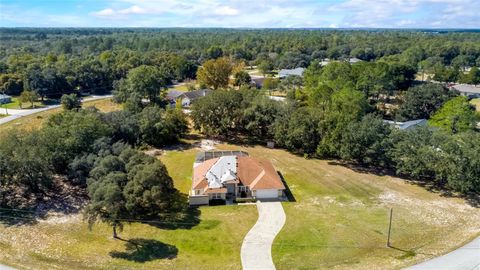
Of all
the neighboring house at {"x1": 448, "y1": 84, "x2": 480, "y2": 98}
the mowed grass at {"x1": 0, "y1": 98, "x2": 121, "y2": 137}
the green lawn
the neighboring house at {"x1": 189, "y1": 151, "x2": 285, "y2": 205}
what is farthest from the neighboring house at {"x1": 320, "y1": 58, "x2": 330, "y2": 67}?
the neighboring house at {"x1": 189, "y1": 151, "x2": 285, "y2": 205}

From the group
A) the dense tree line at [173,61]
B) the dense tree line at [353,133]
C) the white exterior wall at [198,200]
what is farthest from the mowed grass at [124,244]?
the dense tree line at [173,61]

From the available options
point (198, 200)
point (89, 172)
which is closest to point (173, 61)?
point (89, 172)

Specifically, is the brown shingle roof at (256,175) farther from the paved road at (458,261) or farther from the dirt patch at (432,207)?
the paved road at (458,261)

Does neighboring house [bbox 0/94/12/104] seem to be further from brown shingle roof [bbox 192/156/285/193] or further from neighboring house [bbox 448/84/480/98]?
neighboring house [bbox 448/84/480/98]

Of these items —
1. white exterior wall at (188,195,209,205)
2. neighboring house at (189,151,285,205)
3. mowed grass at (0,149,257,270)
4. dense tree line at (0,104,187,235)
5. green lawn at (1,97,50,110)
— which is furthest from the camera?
green lawn at (1,97,50,110)

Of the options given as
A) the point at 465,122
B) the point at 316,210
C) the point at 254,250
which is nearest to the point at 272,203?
the point at 316,210

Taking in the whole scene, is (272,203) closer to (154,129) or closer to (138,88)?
(154,129)
